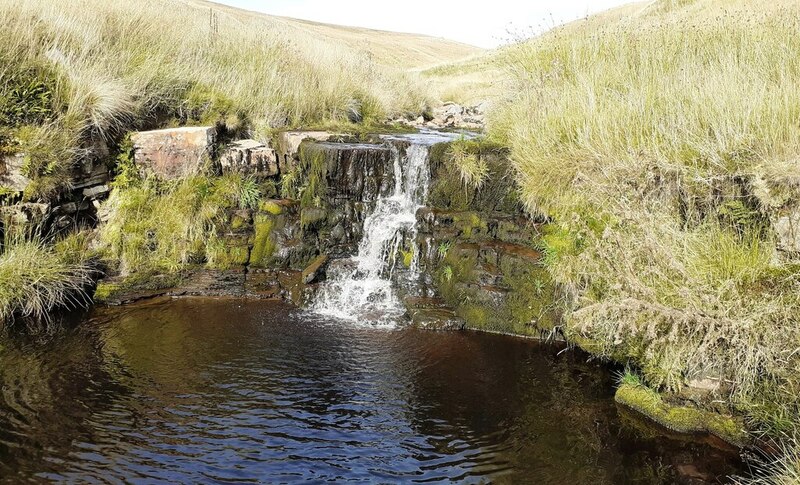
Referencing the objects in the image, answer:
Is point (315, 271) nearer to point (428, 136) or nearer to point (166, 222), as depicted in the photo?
point (166, 222)

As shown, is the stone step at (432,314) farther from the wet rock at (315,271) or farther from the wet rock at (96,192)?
the wet rock at (96,192)

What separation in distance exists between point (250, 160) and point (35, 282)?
13.1ft

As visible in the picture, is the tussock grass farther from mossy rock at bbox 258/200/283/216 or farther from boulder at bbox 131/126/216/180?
boulder at bbox 131/126/216/180

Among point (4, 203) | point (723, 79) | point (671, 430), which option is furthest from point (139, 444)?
point (723, 79)

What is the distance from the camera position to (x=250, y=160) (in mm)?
10641

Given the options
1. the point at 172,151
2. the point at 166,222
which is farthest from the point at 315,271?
the point at 172,151

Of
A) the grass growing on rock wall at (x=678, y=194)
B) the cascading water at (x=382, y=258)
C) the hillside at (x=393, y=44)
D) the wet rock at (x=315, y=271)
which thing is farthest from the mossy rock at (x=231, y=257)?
the hillside at (x=393, y=44)

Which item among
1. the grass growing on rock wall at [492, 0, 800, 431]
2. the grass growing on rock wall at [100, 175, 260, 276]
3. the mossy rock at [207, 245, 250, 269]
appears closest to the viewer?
the grass growing on rock wall at [492, 0, 800, 431]

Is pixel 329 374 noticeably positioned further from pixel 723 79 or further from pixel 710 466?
pixel 723 79

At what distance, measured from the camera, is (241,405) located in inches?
229

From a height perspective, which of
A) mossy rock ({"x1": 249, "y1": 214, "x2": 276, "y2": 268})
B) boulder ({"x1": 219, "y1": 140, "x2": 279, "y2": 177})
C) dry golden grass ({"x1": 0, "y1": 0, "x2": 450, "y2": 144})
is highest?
dry golden grass ({"x1": 0, "y1": 0, "x2": 450, "y2": 144})

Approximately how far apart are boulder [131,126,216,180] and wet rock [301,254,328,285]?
9.00 ft

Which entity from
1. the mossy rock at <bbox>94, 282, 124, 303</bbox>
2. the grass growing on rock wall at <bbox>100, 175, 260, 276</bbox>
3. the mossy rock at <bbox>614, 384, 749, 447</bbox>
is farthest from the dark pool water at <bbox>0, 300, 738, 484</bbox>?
the grass growing on rock wall at <bbox>100, 175, 260, 276</bbox>

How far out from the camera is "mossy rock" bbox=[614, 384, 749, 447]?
17.5 ft
